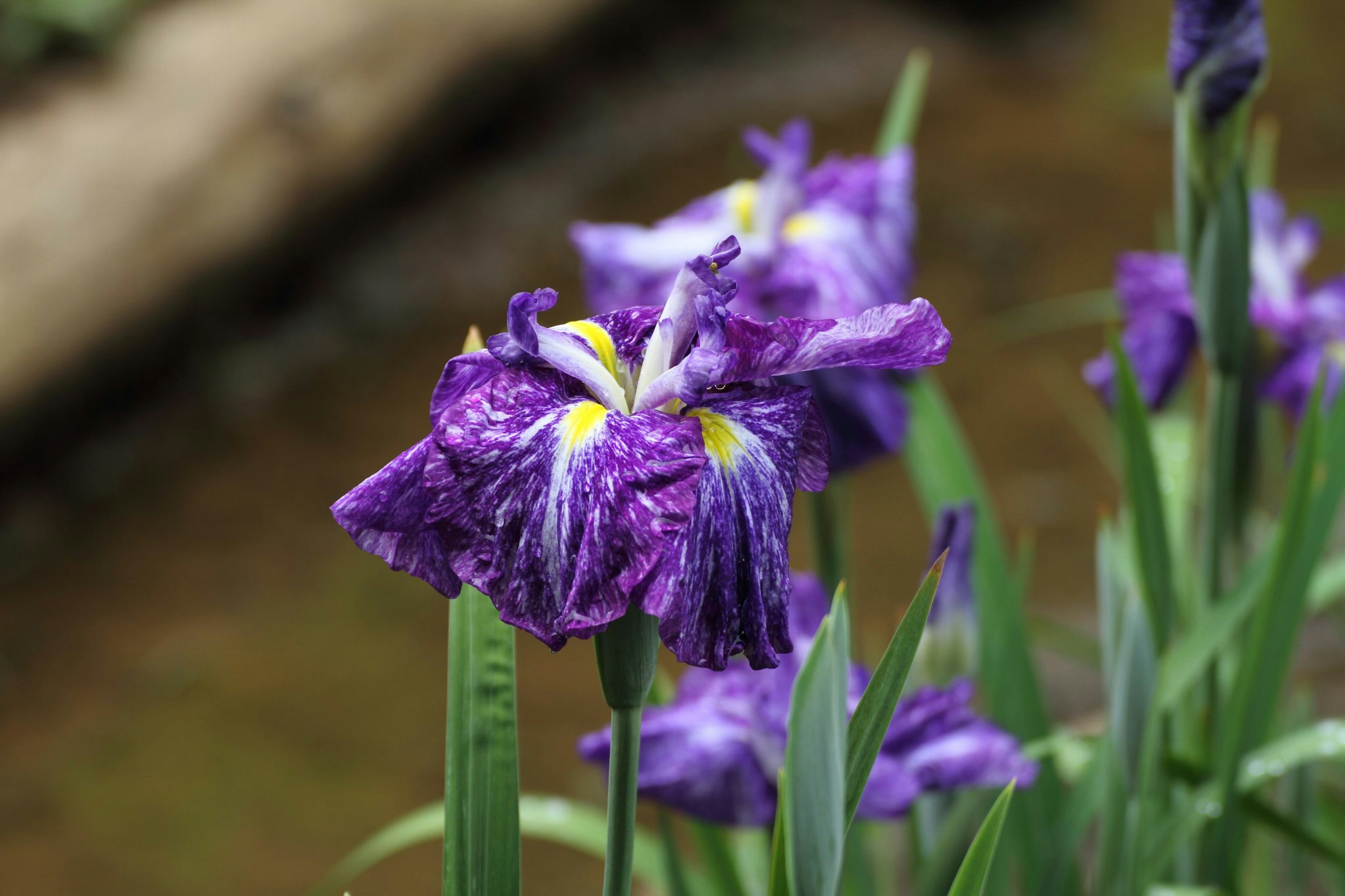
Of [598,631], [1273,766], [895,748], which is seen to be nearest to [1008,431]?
[1273,766]

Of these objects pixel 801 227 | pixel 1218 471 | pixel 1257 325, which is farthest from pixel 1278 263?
pixel 801 227

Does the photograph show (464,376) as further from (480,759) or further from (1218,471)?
(1218,471)

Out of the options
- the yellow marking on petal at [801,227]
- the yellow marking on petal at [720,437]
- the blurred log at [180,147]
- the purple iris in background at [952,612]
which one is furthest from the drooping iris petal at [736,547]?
the blurred log at [180,147]

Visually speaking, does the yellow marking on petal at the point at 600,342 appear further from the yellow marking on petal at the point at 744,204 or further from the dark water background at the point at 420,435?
the dark water background at the point at 420,435

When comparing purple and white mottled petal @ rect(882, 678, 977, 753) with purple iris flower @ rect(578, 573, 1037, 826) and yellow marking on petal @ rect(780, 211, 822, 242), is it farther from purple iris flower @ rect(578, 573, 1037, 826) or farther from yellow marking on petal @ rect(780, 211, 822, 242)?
yellow marking on petal @ rect(780, 211, 822, 242)

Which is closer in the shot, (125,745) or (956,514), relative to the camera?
(956,514)

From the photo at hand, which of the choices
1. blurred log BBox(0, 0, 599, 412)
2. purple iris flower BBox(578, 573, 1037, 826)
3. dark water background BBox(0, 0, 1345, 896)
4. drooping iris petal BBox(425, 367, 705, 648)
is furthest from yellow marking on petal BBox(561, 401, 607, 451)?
blurred log BBox(0, 0, 599, 412)

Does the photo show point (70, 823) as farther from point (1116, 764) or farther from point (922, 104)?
point (922, 104)
